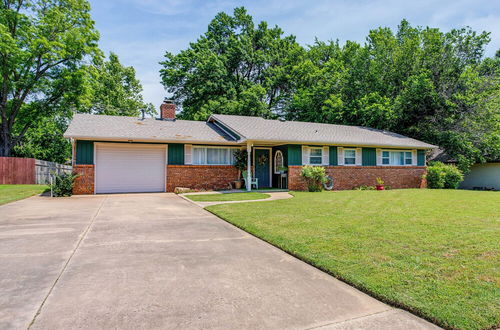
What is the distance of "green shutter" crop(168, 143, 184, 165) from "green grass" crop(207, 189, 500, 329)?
7.46 m

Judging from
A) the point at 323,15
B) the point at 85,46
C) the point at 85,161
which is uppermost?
the point at 85,46

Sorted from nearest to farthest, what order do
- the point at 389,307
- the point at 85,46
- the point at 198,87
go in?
the point at 389,307, the point at 85,46, the point at 198,87

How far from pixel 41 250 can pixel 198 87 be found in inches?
1069

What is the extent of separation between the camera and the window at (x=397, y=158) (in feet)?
59.7

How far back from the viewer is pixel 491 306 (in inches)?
107

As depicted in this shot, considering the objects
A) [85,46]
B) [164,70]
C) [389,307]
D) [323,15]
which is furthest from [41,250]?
[164,70]

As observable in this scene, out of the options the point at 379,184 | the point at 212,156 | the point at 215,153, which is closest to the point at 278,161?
the point at 215,153

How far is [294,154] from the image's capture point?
15.3 metres

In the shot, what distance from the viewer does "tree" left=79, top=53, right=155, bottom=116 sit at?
101 feet

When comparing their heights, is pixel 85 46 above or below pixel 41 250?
above

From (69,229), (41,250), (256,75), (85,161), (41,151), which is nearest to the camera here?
(41,250)

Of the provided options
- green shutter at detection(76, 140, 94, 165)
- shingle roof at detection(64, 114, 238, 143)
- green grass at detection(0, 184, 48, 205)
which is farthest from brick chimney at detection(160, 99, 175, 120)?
green grass at detection(0, 184, 48, 205)

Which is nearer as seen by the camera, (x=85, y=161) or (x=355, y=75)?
(x=85, y=161)

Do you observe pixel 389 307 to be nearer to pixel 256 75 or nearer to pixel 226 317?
pixel 226 317
